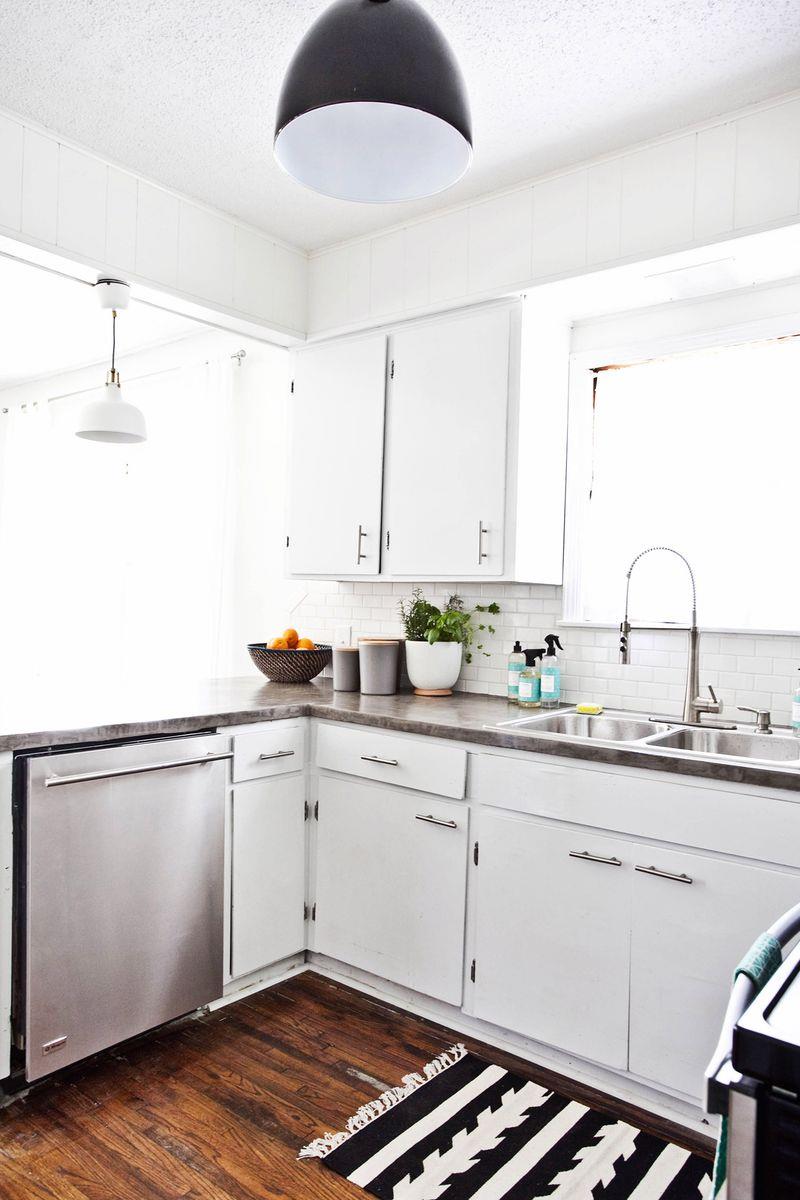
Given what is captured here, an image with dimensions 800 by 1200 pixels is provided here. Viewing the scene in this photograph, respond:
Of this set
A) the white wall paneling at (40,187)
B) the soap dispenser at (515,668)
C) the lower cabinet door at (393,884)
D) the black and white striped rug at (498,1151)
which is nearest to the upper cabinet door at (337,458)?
the soap dispenser at (515,668)

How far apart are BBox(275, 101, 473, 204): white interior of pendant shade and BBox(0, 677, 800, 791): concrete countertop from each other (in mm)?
1385

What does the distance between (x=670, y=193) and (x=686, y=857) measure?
1874 mm

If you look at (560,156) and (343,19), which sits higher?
(560,156)

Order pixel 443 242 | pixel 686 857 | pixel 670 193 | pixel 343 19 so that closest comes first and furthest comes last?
pixel 343 19
pixel 686 857
pixel 670 193
pixel 443 242

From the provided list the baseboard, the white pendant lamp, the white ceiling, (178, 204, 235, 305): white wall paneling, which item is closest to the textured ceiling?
(178, 204, 235, 305): white wall paneling

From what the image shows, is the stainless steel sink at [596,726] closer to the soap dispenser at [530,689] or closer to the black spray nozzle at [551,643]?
the soap dispenser at [530,689]

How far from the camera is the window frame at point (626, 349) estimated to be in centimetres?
263

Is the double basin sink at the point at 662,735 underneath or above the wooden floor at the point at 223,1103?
above

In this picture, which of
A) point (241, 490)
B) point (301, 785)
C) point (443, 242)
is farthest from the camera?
point (241, 490)

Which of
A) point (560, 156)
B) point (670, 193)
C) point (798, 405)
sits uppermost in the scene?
point (560, 156)

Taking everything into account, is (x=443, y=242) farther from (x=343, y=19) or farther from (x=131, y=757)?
(x=131, y=757)

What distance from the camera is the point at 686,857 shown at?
2018mm

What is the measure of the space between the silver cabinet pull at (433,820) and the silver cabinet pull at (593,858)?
385 mm

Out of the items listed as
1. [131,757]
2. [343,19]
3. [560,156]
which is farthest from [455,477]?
[343,19]
